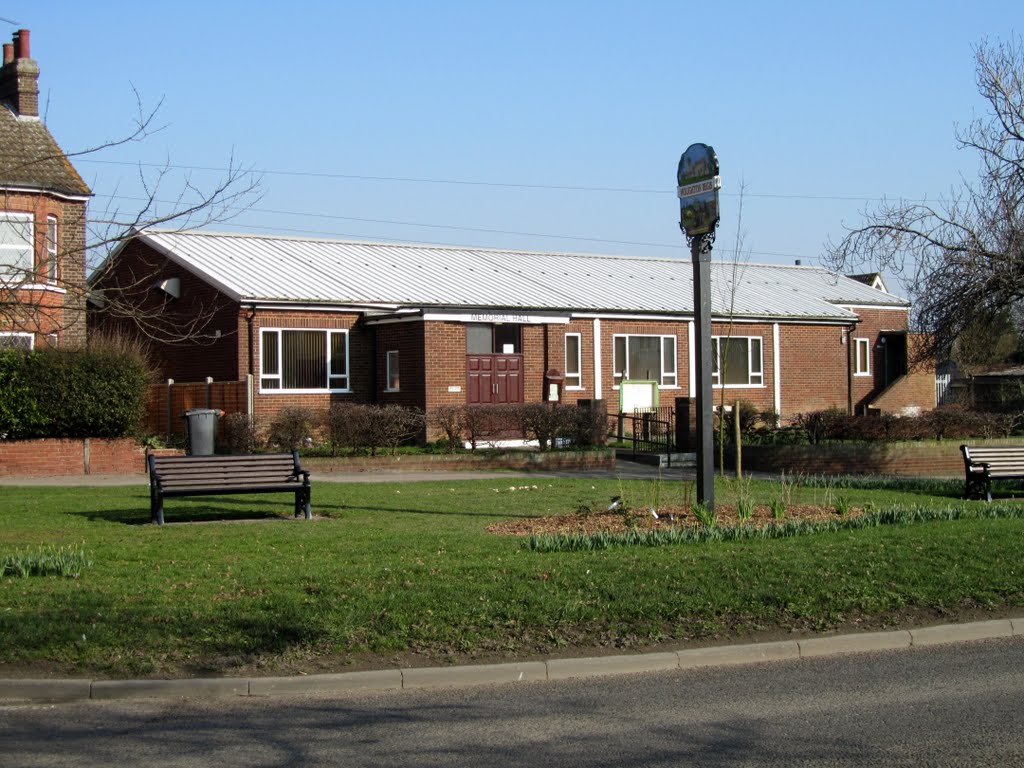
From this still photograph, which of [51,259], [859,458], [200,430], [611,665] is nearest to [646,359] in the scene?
[859,458]

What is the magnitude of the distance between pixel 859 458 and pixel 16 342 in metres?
18.2

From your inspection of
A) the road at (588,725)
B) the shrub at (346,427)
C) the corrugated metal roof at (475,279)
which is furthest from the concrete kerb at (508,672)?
the corrugated metal roof at (475,279)

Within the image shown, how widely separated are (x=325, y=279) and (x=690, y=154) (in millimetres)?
20523

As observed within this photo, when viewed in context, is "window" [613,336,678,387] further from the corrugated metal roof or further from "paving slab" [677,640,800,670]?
"paving slab" [677,640,800,670]

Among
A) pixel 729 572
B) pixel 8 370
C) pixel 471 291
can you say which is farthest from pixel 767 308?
pixel 729 572

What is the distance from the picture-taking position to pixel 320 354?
32.1m

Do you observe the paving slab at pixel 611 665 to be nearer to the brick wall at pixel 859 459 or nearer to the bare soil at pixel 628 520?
the bare soil at pixel 628 520

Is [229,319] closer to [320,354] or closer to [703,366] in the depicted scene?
[320,354]

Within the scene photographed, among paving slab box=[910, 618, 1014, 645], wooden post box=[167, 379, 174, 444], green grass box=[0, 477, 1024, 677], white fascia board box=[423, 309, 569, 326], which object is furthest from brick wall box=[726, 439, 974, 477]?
paving slab box=[910, 618, 1014, 645]

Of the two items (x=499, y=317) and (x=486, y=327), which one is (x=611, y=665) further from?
(x=486, y=327)

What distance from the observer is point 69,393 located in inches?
939

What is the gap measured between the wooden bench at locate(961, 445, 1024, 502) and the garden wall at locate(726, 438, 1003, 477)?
20.6 feet

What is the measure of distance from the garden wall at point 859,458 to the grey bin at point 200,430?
1128 centimetres

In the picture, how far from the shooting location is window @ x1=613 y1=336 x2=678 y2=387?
3691cm
